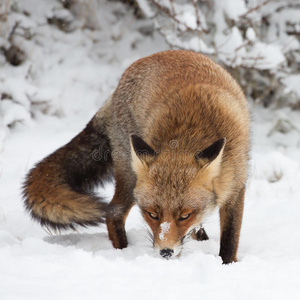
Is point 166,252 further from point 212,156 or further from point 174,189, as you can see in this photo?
point 212,156

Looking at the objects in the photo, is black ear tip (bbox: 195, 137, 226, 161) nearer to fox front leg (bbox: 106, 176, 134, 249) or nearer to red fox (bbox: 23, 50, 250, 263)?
red fox (bbox: 23, 50, 250, 263)

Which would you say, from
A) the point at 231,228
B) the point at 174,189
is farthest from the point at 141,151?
the point at 231,228

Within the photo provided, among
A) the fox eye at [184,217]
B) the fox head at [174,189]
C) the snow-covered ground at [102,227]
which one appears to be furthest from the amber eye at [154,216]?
the snow-covered ground at [102,227]

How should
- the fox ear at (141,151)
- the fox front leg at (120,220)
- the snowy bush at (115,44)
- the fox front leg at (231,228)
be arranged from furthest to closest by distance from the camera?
1. the snowy bush at (115,44)
2. the fox front leg at (120,220)
3. the fox front leg at (231,228)
4. the fox ear at (141,151)

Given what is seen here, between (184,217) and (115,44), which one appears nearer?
(184,217)

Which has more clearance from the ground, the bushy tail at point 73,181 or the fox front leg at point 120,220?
the bushy tail at point 73,181

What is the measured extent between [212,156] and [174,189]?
361 millimetres

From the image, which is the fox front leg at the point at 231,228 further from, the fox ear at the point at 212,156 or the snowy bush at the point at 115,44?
the snowy bush at the point at 115,44

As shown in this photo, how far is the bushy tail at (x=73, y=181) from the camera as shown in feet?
11.9

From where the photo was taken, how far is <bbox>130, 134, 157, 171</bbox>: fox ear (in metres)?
3.42

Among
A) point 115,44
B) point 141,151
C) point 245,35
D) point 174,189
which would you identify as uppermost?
point 141,151

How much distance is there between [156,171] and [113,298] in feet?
4.23

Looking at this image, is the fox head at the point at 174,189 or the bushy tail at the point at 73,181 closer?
the fox head at the point at 174,189

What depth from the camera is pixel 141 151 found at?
11.4 ft
